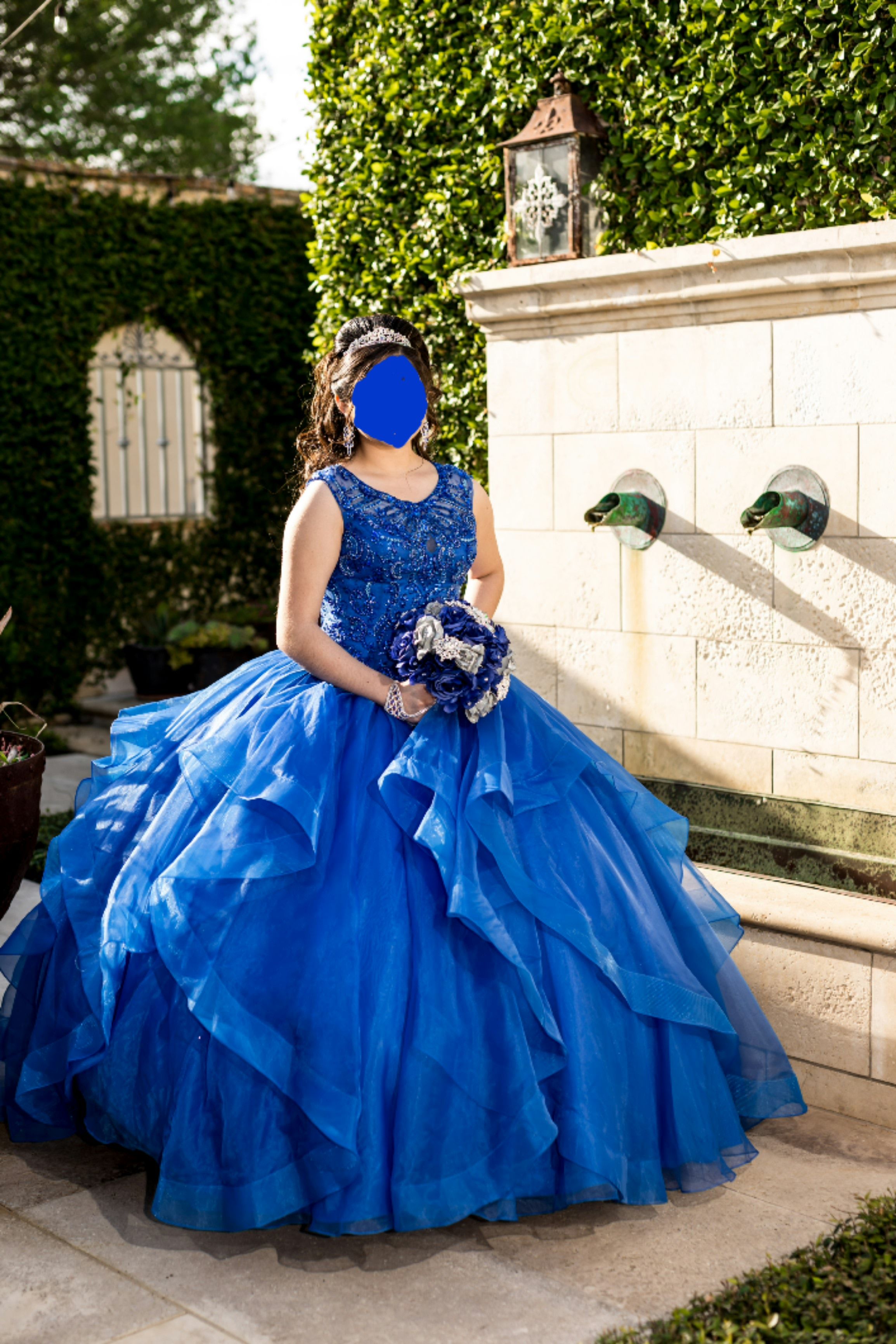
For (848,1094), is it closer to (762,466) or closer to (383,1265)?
(383,1265)

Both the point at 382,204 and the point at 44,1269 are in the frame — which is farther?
the point at 382,204

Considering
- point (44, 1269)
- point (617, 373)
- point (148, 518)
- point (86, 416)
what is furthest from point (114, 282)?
point (44, 1269)

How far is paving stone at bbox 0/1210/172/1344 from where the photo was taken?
227 centimetres

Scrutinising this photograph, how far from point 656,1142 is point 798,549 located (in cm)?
193

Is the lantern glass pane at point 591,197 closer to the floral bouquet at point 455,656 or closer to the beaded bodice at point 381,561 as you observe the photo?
the beaded bodice at point 381,561

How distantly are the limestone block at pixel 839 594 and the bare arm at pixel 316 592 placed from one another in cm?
162

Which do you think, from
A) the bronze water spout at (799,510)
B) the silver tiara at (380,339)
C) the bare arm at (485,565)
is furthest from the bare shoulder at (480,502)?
the bronze water spout at (799,510)

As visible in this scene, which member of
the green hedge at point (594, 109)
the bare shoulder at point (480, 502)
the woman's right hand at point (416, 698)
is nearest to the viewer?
the woman's right hand at point (416, 698)

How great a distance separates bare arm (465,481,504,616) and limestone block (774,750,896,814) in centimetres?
121

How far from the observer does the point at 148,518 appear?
8.59m

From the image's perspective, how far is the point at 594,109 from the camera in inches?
178

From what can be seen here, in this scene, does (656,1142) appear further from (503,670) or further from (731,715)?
(731,715)

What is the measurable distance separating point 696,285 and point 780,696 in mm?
1259

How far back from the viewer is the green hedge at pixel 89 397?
763 cm
